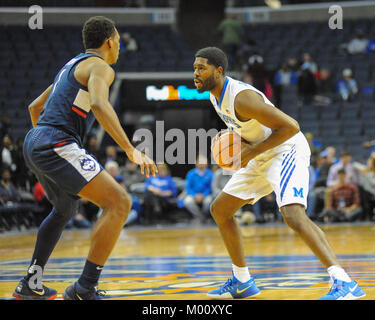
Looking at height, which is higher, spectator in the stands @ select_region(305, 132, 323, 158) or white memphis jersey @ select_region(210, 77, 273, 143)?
white memphis jersey @ select_region(210, 77, 273, 143)

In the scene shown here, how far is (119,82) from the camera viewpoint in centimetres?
1460

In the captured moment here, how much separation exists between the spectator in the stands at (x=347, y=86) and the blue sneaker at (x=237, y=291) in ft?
37.3

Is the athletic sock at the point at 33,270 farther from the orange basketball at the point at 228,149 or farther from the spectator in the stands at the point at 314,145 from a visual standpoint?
the spectator in the stands at the point at 314,145

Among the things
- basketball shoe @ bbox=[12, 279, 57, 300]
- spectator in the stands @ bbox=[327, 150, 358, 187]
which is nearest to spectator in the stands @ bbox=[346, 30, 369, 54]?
spectator in the stands @ bbox=[327, 150, 358, 187]

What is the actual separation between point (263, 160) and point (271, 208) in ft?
23.7

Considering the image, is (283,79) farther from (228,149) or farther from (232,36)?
(228,149)

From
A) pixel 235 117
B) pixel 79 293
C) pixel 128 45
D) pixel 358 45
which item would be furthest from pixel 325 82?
pixel 79 293

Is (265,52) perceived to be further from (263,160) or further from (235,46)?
(263,160)

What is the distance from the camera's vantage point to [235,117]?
12.1 feet

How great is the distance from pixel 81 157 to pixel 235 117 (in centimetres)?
99

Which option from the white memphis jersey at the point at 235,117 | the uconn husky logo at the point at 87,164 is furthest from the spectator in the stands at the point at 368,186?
the uconn husky logo at the point at 87,164

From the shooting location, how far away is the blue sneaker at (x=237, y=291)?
3.70 m

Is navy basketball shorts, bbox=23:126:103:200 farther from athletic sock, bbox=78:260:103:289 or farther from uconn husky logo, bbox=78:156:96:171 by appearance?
athletic sock, bbox=78:260:103:289

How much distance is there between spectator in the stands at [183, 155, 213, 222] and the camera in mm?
10742
